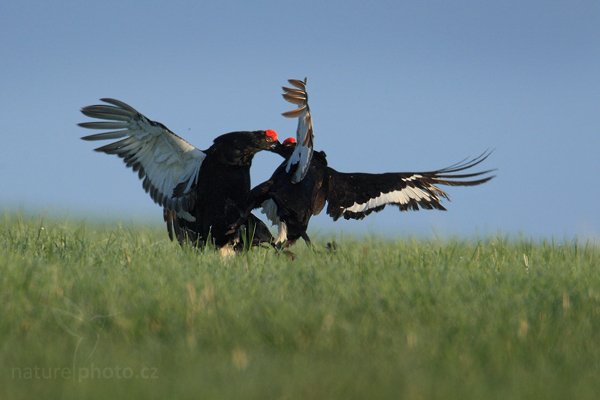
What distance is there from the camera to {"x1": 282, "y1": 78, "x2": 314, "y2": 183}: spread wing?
815cm

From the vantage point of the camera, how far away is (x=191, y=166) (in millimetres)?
9281

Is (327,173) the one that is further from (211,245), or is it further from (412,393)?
(412,393)

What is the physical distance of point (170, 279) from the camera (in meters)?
7.18

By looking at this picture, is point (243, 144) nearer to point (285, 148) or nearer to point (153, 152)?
point (285, 148)

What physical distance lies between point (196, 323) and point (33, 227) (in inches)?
245

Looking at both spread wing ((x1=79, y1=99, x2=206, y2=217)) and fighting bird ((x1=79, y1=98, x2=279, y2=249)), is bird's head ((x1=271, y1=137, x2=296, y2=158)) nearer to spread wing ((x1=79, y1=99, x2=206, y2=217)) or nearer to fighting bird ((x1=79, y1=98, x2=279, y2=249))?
fighting bird ((x1=79, y1=98, x2=279, y2=249))

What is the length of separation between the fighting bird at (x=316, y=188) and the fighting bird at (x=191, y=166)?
0.28 meters

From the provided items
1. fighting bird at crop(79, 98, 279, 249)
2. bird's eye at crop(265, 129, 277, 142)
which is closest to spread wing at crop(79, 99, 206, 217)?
fighting bird at crop(79, 98, 279, 249)

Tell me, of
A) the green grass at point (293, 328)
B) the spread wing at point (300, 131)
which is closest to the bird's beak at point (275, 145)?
the spread wing at point (300, 131)

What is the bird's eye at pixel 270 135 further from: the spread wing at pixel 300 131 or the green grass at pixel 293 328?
the green grass at pixel 293 328

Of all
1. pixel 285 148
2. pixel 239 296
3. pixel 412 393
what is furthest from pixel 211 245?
pixel 412 393

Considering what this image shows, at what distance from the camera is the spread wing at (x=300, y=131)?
26.7ft

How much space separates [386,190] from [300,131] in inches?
102

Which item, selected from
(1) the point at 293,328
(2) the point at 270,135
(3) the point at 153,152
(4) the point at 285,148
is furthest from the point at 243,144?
(1) the point at 293,328
